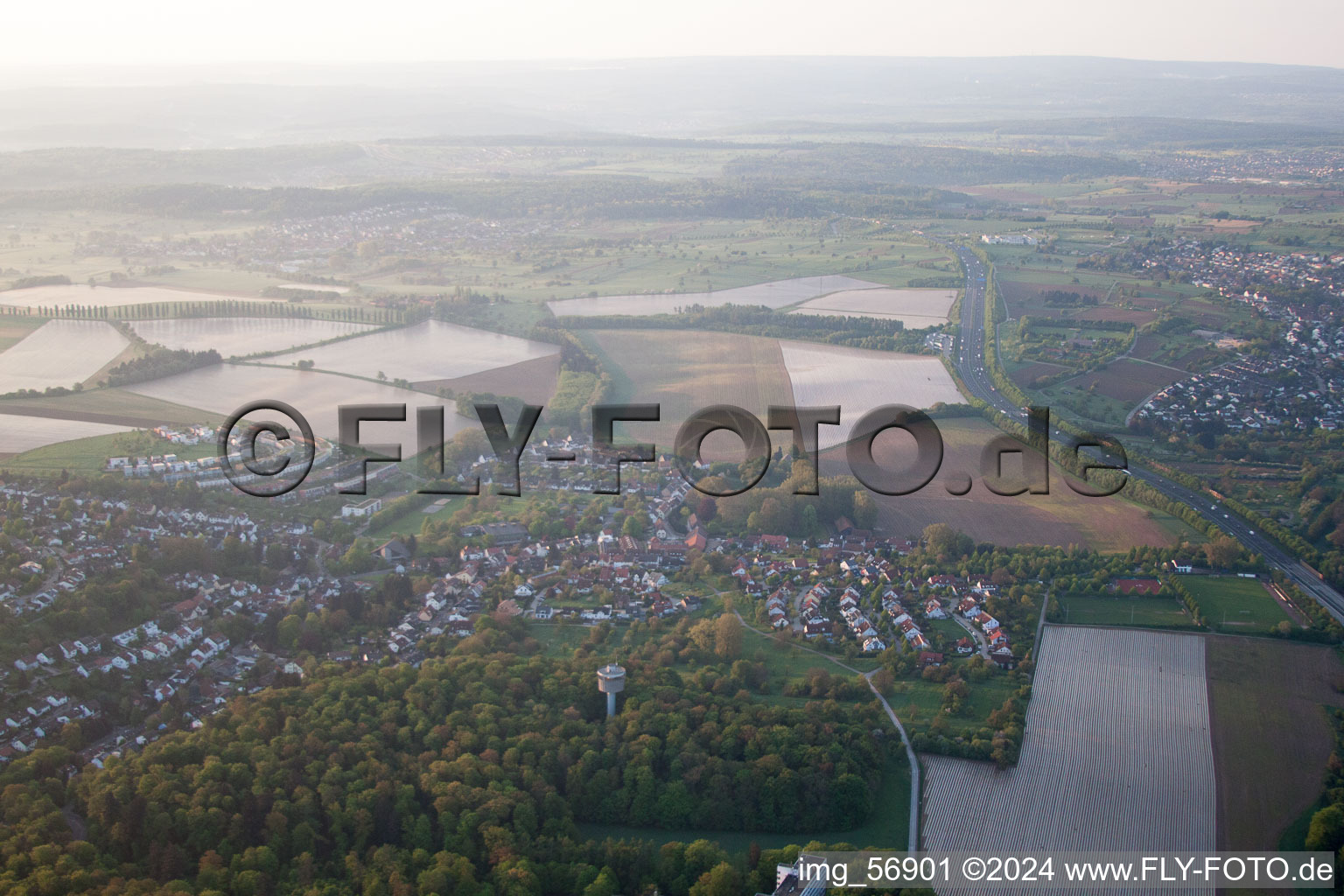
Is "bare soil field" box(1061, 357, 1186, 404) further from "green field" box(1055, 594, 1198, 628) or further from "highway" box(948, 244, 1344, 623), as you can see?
"green field" box(1055, 594, 1198, 628)

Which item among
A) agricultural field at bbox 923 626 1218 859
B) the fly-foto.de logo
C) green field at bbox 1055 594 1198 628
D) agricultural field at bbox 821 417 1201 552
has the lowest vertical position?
agricultural field at bbox 923 626 1218 859

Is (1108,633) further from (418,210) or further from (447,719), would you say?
(418,210)

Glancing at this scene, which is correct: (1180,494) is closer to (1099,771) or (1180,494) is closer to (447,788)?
(1099,771)

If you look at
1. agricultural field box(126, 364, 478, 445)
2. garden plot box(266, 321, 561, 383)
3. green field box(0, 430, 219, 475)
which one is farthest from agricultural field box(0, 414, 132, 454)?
garden plot box(266, 321, 561, 383)

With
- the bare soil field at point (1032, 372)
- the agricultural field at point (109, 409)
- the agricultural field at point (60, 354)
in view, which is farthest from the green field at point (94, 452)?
the bare soil field at point (1032, 372)

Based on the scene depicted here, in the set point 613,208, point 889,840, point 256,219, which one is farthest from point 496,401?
point 613,208

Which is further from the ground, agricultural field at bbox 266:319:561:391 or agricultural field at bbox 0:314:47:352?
agricultural field at bbox 0:314:47:352

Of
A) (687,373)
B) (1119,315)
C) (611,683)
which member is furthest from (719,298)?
(611,683)
